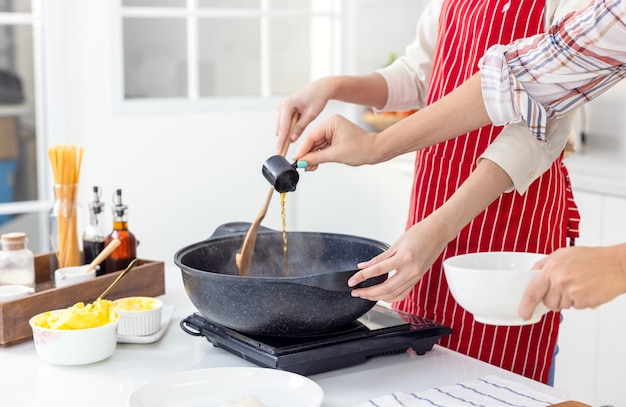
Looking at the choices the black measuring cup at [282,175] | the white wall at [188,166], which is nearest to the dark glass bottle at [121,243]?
the black measuring cup at [282,175]

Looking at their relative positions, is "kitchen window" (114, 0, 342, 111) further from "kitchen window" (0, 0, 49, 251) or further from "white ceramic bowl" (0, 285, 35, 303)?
"white ceramic bowl" (0, 285, 35, 303)

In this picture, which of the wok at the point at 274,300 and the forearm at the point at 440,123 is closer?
the wok at the point at 274,300

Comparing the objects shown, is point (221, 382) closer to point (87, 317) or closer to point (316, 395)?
point (316, 395)

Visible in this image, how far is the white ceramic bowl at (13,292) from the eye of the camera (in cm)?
157

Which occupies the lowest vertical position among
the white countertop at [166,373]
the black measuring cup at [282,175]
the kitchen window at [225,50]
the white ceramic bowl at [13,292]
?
the white countertop at [166,373]

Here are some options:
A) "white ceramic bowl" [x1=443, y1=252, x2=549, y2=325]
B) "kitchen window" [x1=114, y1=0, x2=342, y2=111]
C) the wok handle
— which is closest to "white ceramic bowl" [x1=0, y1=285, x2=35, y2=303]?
the wok handle

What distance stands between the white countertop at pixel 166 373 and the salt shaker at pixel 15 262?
0.63 ft

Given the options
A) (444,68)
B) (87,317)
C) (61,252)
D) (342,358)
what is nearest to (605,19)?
(444,68)

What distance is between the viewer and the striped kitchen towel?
122 cm

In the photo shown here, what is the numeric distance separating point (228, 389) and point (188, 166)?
2.40m

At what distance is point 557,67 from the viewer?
1357 millimetres

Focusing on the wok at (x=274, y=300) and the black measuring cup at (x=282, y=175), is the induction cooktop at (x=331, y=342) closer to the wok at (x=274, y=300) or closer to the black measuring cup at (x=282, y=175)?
the wok at (x=274, y=300)

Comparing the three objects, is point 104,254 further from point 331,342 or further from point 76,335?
point 331,342

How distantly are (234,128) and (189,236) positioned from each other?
1.68ft
